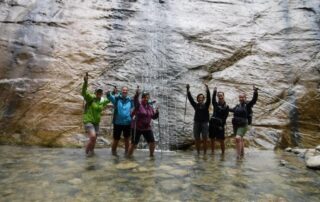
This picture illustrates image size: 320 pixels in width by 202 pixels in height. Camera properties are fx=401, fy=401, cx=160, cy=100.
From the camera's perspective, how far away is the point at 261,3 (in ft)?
67.3

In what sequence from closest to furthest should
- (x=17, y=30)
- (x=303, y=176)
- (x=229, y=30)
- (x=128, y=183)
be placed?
(x=128, y=183) < (x=303, y=176) < (x=17, y=30) < (x=229, y=30)

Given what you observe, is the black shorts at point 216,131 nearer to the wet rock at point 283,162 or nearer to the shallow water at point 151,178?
the shallow water at point 151,178

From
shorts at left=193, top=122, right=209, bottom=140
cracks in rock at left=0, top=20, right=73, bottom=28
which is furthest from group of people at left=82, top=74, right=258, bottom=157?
cracks in rock at left=0, top=20, right=73, bottom=28

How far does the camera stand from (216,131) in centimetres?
1257

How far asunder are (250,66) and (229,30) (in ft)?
8.66

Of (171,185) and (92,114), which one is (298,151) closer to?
(171,185)

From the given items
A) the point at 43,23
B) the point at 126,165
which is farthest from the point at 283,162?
the point at 43,23

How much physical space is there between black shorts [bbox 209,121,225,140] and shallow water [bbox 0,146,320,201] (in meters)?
0.72

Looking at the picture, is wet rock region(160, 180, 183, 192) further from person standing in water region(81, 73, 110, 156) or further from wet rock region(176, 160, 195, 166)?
person standing in water region(81, 73, 110, 156)

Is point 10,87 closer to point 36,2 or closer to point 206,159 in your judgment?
point 36,2

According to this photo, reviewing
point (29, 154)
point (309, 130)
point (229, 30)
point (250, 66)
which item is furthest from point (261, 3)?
point (29, 154)

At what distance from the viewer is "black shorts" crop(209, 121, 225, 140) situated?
12500 millimetres

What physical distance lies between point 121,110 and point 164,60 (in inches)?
232

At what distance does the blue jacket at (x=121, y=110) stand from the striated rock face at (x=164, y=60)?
2.81 m
